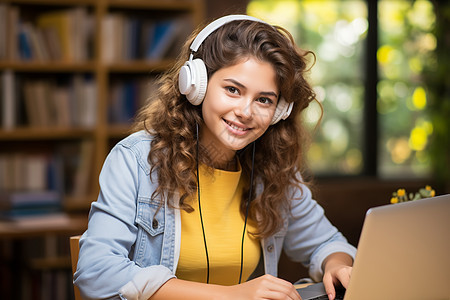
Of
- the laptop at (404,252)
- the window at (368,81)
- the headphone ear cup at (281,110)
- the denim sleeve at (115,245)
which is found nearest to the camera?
the laptop at (404,252)

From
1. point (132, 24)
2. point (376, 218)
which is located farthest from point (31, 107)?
point (376, 218)

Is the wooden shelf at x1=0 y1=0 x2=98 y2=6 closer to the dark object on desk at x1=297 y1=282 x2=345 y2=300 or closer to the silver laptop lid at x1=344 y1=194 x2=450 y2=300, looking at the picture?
the dark object on desk at x1=297 y1=282 x2=345 y2=300

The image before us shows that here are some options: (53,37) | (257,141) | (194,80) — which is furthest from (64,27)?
(194,80)

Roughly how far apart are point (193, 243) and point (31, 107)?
2.26 metres

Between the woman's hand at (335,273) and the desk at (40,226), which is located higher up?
the woman's hand at (335,273)

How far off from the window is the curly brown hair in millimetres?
2698

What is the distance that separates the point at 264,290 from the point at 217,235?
0.32m

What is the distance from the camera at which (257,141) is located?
1.46 m

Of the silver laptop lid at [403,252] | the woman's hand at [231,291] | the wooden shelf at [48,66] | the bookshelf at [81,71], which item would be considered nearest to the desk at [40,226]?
the bookshelf at [81,71]

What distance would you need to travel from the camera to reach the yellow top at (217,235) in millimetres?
1309

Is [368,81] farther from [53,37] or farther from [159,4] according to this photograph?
[53,37]

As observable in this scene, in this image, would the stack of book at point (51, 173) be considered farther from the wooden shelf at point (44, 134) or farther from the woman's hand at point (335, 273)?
the woman's hand at point (335, 273)

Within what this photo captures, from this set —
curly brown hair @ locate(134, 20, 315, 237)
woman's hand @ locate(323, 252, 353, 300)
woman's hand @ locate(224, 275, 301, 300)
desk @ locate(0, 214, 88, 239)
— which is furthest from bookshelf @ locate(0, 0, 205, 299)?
woman's hand @ locate(224, 275, 301, 300)

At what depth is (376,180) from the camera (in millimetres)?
4258
